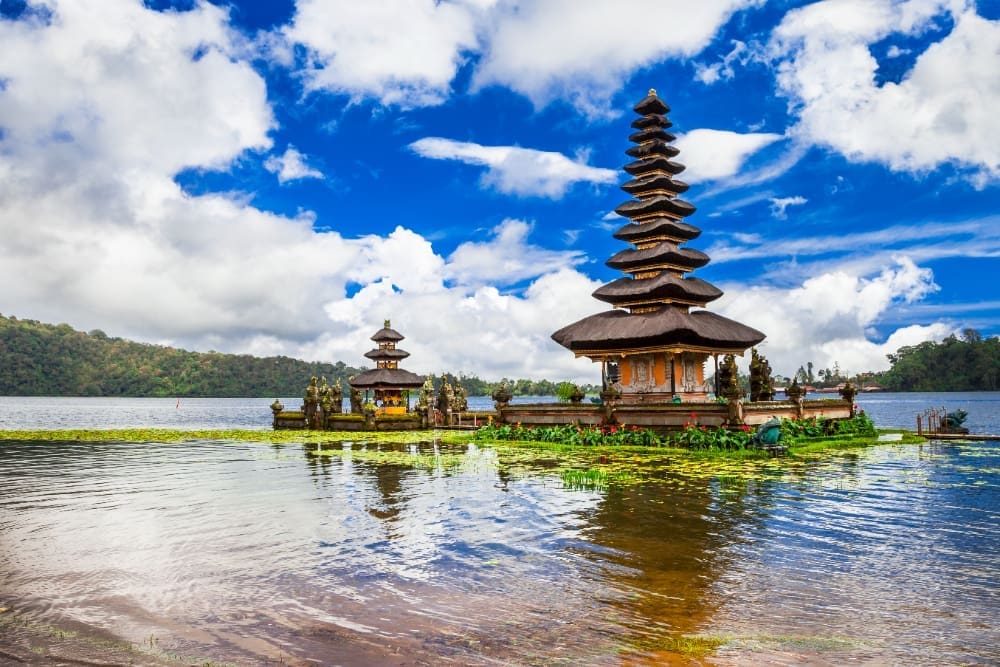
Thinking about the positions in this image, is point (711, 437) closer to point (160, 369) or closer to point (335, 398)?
point (335, 398)

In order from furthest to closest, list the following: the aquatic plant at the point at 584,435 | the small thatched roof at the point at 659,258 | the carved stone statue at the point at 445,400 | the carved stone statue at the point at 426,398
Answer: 1. the carved stone statue at the point at 445,400
2. the carved stone statue at the point at 426,398
3. the small thatched roof at the point at 659,258
4. the aquatic plant at the point at 584,435

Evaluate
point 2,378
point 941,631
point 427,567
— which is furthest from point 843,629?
point 2,378

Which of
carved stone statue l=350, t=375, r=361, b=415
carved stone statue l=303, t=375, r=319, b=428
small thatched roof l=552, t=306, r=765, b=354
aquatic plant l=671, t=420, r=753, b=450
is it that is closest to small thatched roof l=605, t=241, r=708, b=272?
small thatched roof l=552, t=306, r=765, b=354

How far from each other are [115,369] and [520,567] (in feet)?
602

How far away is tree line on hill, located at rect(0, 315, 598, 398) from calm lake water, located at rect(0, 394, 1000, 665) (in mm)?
131205

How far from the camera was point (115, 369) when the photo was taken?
167750mm

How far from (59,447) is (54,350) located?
153627 mm

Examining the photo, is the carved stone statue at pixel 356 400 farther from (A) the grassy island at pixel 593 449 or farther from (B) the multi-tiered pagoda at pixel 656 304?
(B) the multi-tiered pagoda at pixel 656 304

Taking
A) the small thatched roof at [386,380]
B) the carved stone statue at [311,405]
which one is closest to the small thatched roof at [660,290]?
the small thatched roof at [386,380]

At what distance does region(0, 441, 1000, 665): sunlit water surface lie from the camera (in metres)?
6.95

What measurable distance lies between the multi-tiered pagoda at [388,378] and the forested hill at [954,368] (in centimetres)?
12508

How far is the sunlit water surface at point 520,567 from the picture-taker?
22.8 ft

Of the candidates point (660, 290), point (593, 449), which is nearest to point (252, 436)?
point (593, 449)

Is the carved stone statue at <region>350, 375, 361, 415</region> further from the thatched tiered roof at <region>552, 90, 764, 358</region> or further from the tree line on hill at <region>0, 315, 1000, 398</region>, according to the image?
the tree line on hill at <region>0, 315, 1000, 398</region>
